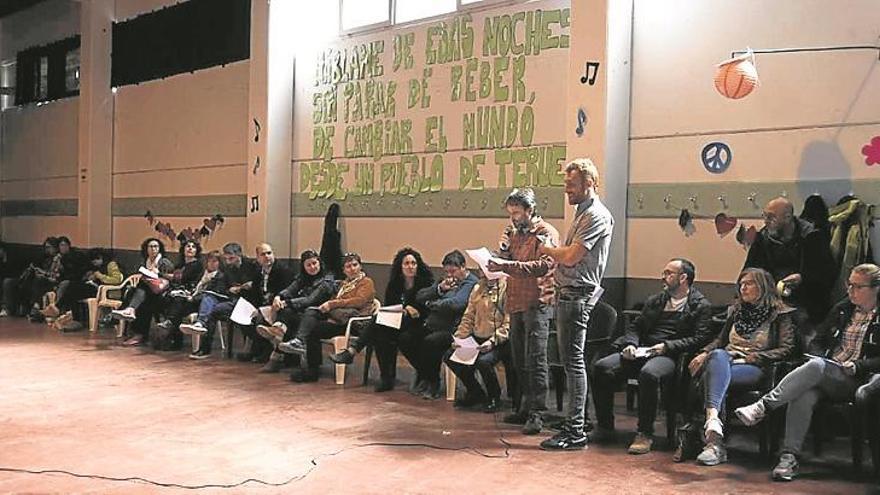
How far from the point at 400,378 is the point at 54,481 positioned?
3.31 meters

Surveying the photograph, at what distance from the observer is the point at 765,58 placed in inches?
242

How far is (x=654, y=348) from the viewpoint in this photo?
5.26 meters

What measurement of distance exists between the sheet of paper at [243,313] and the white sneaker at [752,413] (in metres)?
4.46

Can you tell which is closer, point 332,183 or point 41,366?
point 41,366

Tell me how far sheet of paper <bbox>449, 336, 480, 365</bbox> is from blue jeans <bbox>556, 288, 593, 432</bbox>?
1051 mm

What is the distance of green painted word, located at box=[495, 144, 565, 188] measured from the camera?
24.0 feet

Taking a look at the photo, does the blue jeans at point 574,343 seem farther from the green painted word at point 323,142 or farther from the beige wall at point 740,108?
the green painted word at point 323,142

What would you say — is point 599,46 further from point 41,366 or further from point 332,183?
point 41,366

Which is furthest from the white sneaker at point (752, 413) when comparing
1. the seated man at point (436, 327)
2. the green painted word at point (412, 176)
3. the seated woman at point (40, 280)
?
the seated woman at point (40, 280)

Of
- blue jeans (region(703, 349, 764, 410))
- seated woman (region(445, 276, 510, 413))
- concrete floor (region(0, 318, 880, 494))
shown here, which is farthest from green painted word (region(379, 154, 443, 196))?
blue jeans (region(703, 349, 764, 410))

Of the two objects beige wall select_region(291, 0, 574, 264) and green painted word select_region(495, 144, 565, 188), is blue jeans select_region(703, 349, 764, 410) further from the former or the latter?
green painted word select_region(495, 144, 565, 188)

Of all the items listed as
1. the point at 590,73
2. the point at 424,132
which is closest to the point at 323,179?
the point at 424,132

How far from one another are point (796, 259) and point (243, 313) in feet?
14.7

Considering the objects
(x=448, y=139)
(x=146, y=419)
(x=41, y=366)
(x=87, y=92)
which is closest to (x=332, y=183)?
(x=448, y=139)
